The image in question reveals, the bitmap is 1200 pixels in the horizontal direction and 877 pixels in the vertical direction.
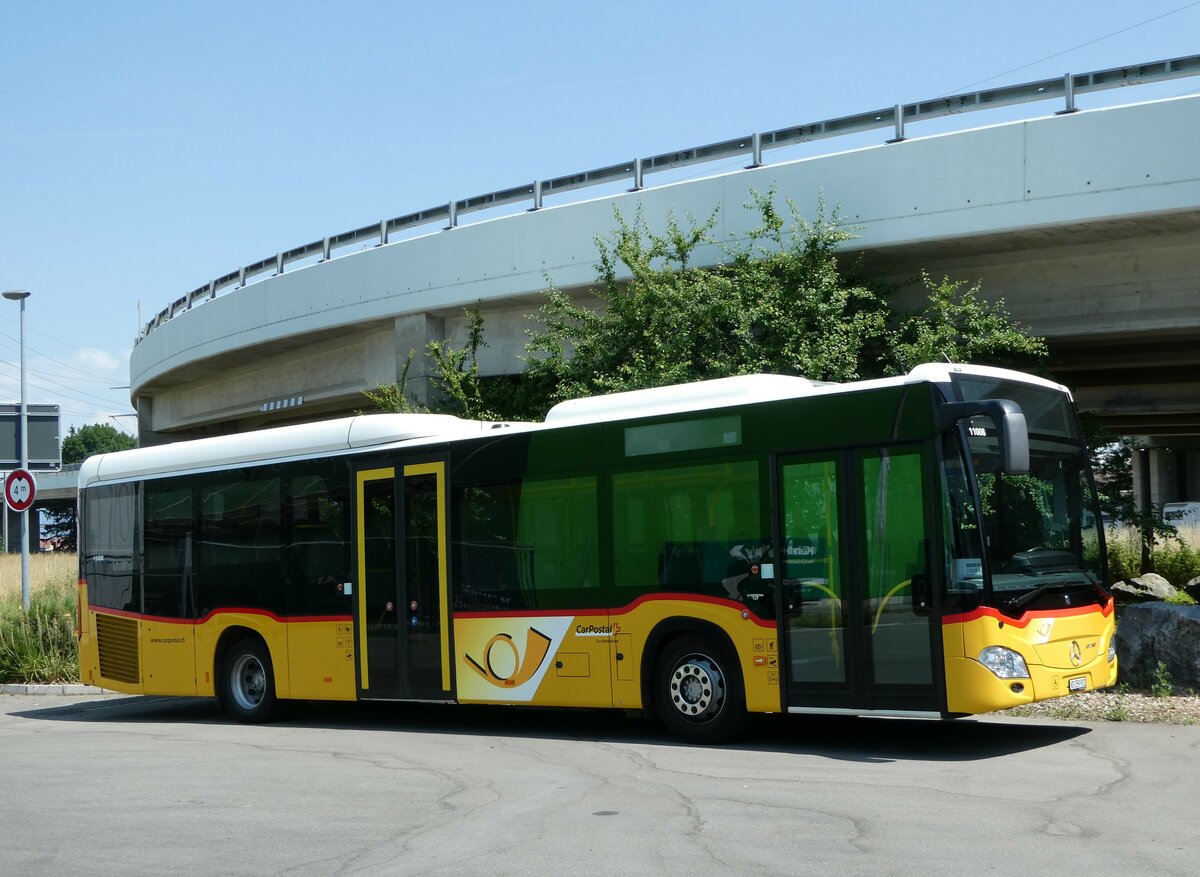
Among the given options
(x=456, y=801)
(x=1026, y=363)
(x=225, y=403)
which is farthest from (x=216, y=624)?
(x=225, y=403)

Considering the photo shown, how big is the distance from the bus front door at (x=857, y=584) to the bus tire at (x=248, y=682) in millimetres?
6590

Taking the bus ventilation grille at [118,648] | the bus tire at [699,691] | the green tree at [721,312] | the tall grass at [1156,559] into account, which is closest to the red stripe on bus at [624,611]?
the bus tire at [699,691]

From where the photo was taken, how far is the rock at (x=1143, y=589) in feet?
67.5

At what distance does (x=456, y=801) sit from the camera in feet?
29.1

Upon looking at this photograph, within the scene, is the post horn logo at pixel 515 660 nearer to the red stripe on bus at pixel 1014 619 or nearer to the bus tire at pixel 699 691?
the bus tire at pixel 699 691

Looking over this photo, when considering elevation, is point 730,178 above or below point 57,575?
above

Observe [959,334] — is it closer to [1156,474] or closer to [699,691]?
[699,691]

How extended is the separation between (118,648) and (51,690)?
364 cm

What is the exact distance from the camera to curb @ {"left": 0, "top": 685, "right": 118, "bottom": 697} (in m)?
19.0

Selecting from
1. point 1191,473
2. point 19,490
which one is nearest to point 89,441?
point 1191,473

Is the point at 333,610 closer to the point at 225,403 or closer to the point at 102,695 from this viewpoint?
the point at 102,695

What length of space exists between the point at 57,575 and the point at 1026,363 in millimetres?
17949

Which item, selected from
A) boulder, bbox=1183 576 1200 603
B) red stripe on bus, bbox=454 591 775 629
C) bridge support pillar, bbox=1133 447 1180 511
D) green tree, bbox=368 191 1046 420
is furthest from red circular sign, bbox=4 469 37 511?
bridge support pillar, bbox=1133 447 1180 511

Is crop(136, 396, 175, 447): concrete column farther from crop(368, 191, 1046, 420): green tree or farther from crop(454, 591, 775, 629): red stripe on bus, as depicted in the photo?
crop(454, 591, 775, 629): red stripe on bus
